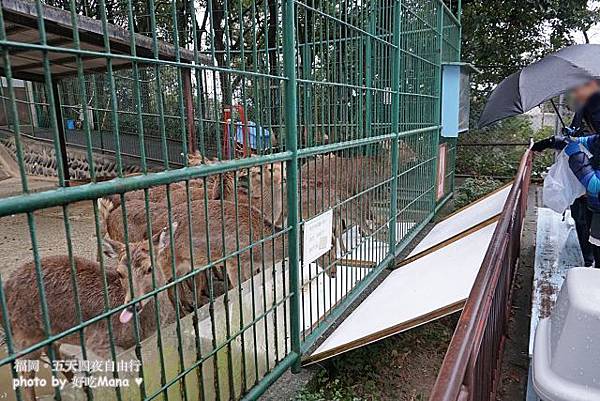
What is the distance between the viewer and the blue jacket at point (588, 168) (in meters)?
3.51

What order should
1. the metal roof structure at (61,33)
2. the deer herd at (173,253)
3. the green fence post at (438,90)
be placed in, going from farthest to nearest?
1. the green fence post at (438,90)
2. the metal roof structure at (61,33)
3. the deer herd at (173,253)

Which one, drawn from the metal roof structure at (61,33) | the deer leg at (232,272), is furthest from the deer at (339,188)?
the metal roof structure at (61,33)

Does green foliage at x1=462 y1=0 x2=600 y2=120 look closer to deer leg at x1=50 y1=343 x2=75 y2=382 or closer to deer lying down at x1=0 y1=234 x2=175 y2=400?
deer lying down at x1=0 y1=234 x2=175 y2=400

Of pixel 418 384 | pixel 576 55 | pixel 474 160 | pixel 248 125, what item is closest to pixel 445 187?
pixel 474 160

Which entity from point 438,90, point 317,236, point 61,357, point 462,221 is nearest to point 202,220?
point 317,236

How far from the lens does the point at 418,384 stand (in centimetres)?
361

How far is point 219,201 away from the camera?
3.76 metres

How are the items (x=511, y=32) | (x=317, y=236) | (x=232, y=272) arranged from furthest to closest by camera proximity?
(x=511, y=32) → (x=232, y=272) → (x=317, y=236)

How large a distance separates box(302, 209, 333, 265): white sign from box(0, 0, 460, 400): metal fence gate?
0.05 feet

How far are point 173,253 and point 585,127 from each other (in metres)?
3.85

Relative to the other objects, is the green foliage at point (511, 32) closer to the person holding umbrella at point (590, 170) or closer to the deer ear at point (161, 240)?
the person holding umbrella at point (590, 170)

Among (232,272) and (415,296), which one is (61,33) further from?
(415,296)

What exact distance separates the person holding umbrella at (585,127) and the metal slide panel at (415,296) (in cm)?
78

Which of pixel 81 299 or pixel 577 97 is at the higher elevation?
pixel 577 97
